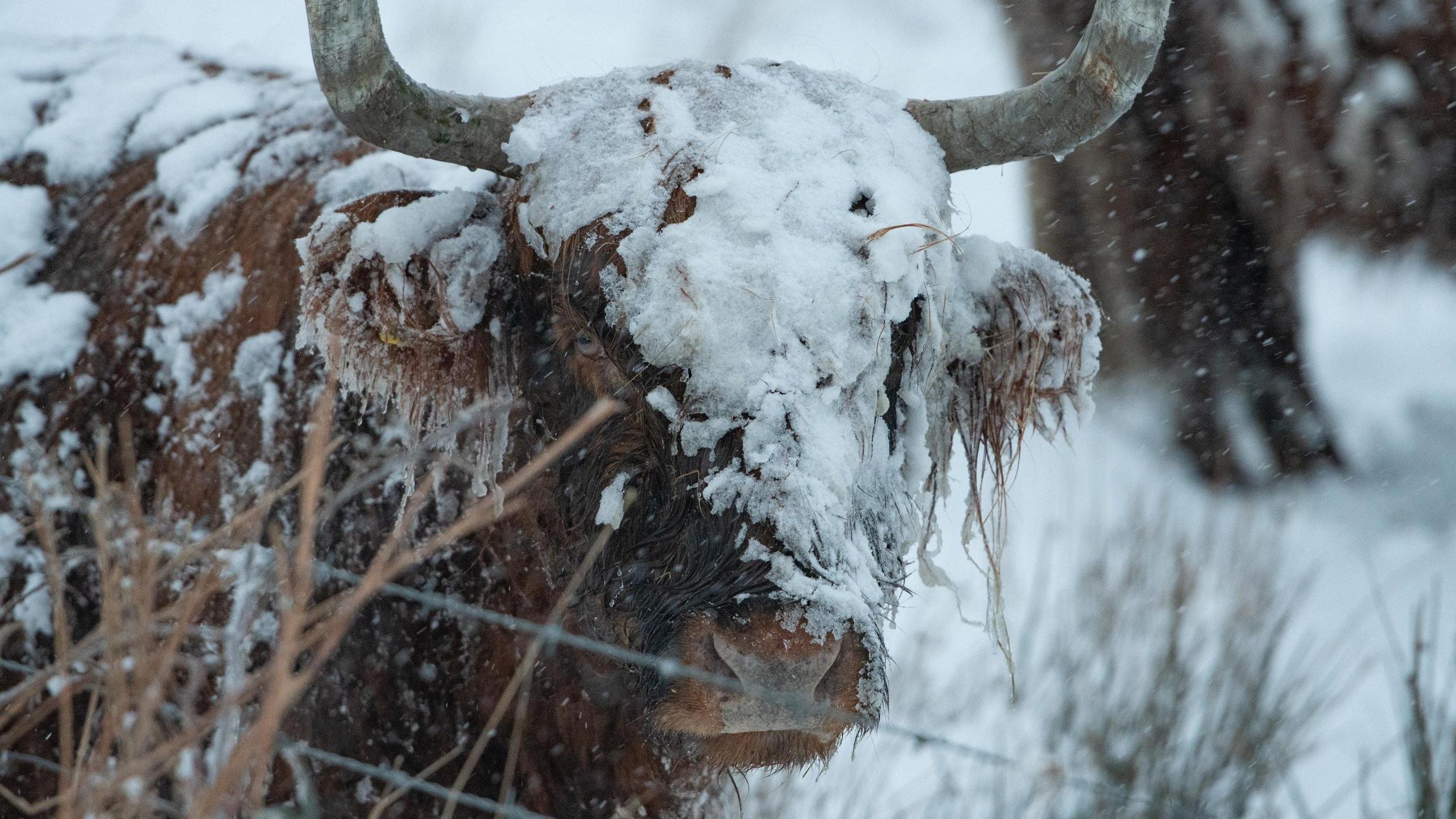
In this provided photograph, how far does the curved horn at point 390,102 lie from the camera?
2195 millimetres

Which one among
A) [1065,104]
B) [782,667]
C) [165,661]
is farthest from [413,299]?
[1065,104]

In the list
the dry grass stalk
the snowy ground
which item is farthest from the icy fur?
the dry grass stalk

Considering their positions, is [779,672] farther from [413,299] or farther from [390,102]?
[390,102]

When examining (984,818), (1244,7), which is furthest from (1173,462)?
(984,818)

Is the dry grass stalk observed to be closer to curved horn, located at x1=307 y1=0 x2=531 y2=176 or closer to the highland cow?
the highland cow

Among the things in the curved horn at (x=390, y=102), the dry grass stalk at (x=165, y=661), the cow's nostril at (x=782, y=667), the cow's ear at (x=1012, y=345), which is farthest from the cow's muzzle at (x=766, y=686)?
the curved horn at (x=390, y=102)

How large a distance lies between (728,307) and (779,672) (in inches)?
26.1

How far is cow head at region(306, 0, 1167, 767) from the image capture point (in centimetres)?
196

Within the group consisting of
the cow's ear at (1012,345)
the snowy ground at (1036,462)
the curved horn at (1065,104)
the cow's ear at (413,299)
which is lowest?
the snowy ground at (1036,462)

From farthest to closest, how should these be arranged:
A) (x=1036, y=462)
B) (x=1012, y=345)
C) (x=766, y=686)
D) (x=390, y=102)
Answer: (x=1036, y=462) → (x=1012, y=345) → (x=390, y=102) → (x=766, y=686)

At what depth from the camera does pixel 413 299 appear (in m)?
2.43

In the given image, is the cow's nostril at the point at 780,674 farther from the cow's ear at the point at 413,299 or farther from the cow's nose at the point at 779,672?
the cow's ear at the point at 413,299

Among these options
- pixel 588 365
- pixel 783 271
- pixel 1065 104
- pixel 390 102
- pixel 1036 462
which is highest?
pixel 390 102

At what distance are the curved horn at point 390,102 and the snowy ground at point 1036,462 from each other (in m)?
0.84
